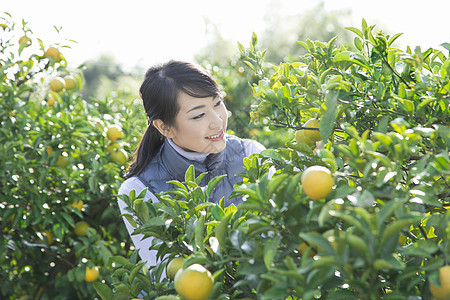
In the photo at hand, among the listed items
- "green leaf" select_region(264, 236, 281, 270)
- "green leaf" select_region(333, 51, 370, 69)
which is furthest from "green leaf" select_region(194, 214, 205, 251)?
"green leaf" select_region(333, 51, 370, 69)

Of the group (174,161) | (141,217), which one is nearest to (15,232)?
(174,161)

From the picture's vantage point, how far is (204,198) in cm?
104

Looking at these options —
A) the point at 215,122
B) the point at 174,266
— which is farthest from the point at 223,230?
the point at 215,122

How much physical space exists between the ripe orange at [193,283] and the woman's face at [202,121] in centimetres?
92

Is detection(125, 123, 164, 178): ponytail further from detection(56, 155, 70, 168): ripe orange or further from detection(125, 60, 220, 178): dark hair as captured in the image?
detection(56, 155, 70, 168): ripe orange

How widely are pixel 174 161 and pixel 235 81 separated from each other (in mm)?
1735

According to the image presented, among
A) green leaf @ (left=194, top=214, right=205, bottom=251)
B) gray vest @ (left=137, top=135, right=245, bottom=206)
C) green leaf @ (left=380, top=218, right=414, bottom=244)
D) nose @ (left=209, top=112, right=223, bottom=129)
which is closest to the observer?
green leaf @ (left=380, top=218, right=414, bottom=244)

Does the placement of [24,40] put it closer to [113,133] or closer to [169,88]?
[113,133]

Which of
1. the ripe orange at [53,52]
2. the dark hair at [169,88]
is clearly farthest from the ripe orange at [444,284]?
the ripe orange at [53,52]

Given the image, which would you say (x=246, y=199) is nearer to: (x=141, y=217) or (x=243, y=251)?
(x=243, y=251)

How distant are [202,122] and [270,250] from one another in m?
0.98

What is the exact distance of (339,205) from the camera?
0.75m

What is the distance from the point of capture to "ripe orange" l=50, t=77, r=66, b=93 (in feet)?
8.30

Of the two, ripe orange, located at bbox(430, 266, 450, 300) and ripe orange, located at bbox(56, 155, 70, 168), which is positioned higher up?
ripe orange, located at bbox(430, 266, 450, 300)
